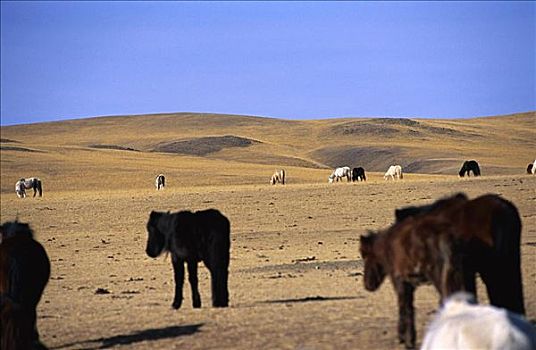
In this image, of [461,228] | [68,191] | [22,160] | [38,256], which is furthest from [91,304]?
[22,160]

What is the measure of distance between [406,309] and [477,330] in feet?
15.3

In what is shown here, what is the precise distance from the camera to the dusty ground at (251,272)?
39.4 feet

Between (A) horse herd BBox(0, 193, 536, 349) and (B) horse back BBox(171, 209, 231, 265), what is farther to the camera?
(B) horse back BBox(171, 209, 231, 265)

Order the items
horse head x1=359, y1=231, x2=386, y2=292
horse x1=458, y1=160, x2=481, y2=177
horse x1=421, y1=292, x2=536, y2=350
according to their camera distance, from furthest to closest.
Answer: horse x1=458, y1=160, x2=481, y2=177 → horse head x1=359, y1=231, x2=386, y2=292 → horse x1=421, y1=292, x2=536, y2=350

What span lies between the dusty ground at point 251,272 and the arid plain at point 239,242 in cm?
4

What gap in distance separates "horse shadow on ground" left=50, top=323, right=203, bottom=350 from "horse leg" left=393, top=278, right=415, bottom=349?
9.62ft

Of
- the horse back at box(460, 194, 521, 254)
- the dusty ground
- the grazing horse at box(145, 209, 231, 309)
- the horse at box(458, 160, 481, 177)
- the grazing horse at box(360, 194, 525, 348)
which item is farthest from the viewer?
the horse at box(458, 160, 481, 177)

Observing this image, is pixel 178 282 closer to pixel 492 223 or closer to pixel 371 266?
pixel 371 266

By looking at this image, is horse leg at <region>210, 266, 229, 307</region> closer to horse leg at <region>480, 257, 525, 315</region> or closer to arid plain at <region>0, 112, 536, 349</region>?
arid plain at <region>0, 112, 536, 349</region>

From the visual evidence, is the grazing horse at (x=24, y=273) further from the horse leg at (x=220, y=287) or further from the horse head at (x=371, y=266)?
the horse head at (x=371, y=266)

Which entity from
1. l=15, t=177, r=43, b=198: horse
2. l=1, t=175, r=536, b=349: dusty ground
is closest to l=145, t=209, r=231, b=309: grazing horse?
l=1, t=175, r=536, b=349: dusty ground

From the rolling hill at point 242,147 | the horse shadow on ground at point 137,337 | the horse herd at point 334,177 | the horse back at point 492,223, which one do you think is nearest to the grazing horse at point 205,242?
the horse shadow on ground at point 137,337

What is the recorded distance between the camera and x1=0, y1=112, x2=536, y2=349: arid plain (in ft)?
40.5


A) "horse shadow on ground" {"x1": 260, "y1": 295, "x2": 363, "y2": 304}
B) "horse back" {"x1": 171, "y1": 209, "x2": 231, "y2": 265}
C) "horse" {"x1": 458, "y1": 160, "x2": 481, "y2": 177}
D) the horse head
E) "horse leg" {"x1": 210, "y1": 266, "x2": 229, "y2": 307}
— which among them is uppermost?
"horse" {"x1": 458, "y1": 160, "x2": 481, "y2": 177}
